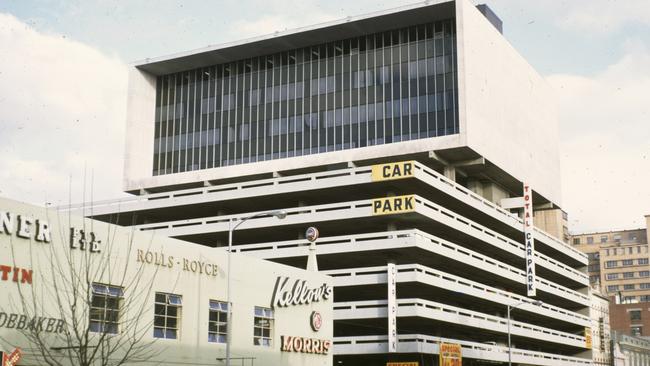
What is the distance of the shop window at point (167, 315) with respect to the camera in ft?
147

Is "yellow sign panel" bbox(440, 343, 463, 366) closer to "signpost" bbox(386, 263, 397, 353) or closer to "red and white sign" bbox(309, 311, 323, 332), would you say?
"signpost" bbox(386, 263, 397, 353)

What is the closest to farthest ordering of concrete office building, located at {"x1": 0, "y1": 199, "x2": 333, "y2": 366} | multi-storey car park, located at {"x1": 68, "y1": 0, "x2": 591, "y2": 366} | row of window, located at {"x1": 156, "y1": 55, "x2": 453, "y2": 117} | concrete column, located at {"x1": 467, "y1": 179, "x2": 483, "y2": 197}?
1. concrete office building, located at {"x1": 0, "y1": 199, "x2": 333, "y2": 366}
2. multi-storey car park, located at {"x1": 68, "y1": 0, "x2": 591, "y2": 366}
3. row of window, located at {"x1": 156, "y1": 55, "x2": 453, "y2": 117}
4. concrete column, located at {"x1": 467, "y1": 179, "x2": 483, "y2": 197}

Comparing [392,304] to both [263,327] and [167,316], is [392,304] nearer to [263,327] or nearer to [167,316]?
[263,327]

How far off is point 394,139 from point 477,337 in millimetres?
23175

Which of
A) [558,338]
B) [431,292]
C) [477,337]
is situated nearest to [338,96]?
[431,292]

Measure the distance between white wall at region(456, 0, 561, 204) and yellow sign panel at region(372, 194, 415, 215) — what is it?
10310mm

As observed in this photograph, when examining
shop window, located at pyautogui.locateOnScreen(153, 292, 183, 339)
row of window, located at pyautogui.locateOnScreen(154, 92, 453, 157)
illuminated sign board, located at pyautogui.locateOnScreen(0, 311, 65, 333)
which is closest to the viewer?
illuminated sign board, located at pyautogui.locateOnScreen(0, 311, 65, 333)

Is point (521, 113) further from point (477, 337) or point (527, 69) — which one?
point (477, 337)

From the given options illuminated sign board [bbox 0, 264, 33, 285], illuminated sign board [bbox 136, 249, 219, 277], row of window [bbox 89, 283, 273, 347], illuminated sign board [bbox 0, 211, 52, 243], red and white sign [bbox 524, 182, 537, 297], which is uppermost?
red and white sign [bbox 524, 182, 537, 297]

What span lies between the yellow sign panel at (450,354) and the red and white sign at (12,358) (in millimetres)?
46007

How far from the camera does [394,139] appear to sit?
87688mm

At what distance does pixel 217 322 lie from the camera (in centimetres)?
4872

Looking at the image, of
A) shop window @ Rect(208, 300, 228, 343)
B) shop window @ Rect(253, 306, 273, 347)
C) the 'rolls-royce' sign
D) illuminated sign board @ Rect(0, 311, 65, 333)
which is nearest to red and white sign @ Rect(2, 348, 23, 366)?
illuminated sign board @ Rect(0, 311, 65, 333)

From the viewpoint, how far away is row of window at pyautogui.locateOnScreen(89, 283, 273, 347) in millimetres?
40656
